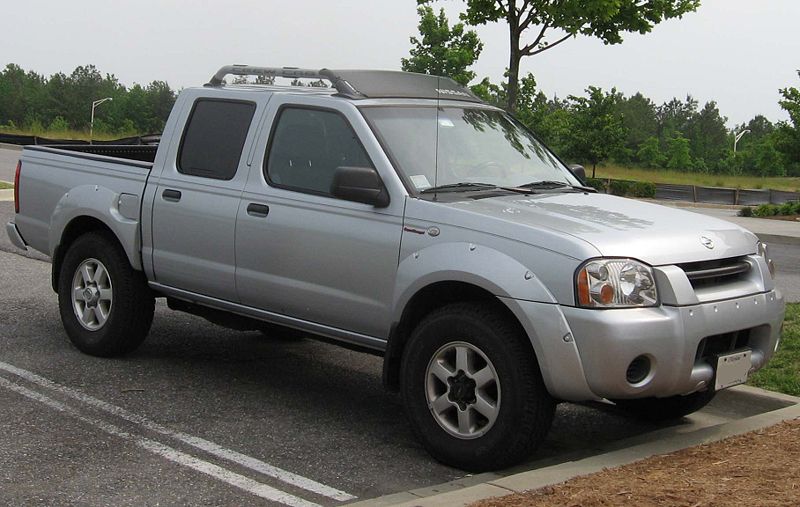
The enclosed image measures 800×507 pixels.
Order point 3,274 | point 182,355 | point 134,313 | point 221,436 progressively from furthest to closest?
point 3,274 < point 182,355 < point 134,313 < point 221,436

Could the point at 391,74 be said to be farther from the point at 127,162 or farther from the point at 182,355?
the point at 182,355

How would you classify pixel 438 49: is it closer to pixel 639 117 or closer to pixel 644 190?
pixel 644 190

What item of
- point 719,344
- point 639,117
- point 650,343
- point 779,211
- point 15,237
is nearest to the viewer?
point 650,343

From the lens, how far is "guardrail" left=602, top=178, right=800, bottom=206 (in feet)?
139

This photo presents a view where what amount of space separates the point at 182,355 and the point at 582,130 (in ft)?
158

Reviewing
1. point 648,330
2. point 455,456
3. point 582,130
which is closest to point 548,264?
point 648,330

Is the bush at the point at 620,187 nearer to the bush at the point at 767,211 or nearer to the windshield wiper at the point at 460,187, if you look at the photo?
the bush at the point at 767,211

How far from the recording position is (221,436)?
6.35 meters

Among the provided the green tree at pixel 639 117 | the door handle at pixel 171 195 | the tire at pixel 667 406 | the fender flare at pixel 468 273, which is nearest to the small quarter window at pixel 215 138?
the door handle at pixel 171 195

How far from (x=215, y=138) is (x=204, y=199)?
436 mm

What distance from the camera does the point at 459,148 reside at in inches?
266

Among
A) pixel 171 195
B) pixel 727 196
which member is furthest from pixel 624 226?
pixel 727 196

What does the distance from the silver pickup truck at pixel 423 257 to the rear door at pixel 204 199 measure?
1 centimetres

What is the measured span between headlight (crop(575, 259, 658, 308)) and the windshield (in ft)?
4.18
